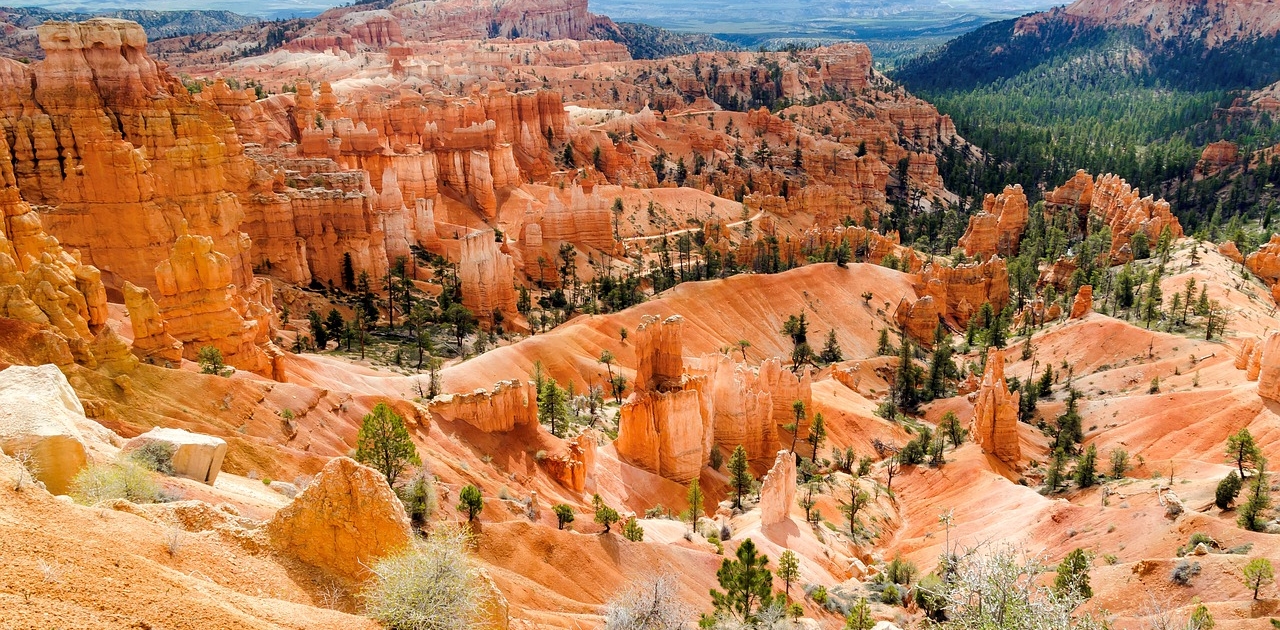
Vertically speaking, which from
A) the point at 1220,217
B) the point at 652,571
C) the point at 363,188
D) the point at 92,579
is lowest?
the point at 1220,217

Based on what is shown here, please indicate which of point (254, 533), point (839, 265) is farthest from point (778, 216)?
point (254, 533)

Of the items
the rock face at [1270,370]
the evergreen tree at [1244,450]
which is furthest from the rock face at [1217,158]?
the evergreen tree at [1244,450]

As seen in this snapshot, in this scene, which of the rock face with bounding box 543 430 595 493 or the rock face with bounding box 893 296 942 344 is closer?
the rock face with bounding box 543 430 595 493

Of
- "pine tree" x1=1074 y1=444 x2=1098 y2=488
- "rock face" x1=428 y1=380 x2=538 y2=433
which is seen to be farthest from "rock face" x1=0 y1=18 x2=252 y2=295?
"pine tree" x1=1074 y1=444 x2=1098 y2=488

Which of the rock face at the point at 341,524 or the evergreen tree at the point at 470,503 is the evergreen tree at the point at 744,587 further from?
the rock face at the point at 341,524

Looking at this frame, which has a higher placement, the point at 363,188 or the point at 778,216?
the point at 363,188

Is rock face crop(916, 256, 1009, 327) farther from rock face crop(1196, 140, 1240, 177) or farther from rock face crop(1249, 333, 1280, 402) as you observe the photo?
rock face crop(1196, 140, 1240, 177)

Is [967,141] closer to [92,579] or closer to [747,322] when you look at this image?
[747,322]
